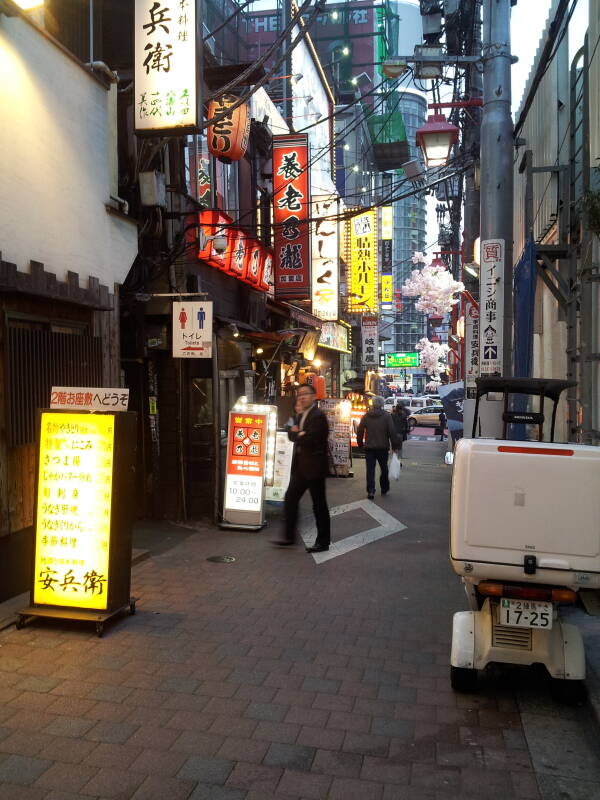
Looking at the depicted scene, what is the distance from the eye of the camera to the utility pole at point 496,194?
774cm

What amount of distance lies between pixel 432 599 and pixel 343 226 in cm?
2321

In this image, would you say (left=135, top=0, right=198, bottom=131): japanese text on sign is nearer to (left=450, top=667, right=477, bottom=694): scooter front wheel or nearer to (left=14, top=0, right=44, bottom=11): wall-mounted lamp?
(left=14, top=0, right=44, bottom=11): wall-mounted lamp

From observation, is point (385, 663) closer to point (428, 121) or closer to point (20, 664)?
point (20, 664)

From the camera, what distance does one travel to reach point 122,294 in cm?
1033

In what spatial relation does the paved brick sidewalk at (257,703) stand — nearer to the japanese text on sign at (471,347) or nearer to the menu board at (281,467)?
the japanese text on sign at (471,347)

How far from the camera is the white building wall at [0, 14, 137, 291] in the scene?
22.6 ft

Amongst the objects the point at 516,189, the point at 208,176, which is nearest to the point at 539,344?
the point at 516,189

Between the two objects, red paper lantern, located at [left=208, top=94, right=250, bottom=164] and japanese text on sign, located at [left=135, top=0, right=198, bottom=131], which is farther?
red paper lantern, located at [left=208, top=94, right=250, bottom=164]

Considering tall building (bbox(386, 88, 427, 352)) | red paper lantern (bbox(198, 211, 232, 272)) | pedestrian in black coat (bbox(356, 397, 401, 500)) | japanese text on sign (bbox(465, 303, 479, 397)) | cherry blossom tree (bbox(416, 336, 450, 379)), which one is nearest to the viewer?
japanese text on sign (bbox(465, 303, 479, 397))

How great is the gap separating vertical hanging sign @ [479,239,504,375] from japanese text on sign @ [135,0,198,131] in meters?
4.18

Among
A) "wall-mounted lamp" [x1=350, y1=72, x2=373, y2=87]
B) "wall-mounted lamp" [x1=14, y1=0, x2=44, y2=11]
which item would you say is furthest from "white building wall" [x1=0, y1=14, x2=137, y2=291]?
"wall-mounted lamp" [x1=350, y1=72, x2=373, y2=87]

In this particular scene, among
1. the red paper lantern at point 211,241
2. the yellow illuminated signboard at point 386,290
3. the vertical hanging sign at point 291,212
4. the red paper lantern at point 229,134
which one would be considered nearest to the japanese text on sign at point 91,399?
the red paper lantern at point 211,241

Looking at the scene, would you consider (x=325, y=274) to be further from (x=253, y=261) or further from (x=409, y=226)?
(x=409, y=226)

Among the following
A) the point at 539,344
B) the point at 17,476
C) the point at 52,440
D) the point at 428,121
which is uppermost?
the point at 428,121
